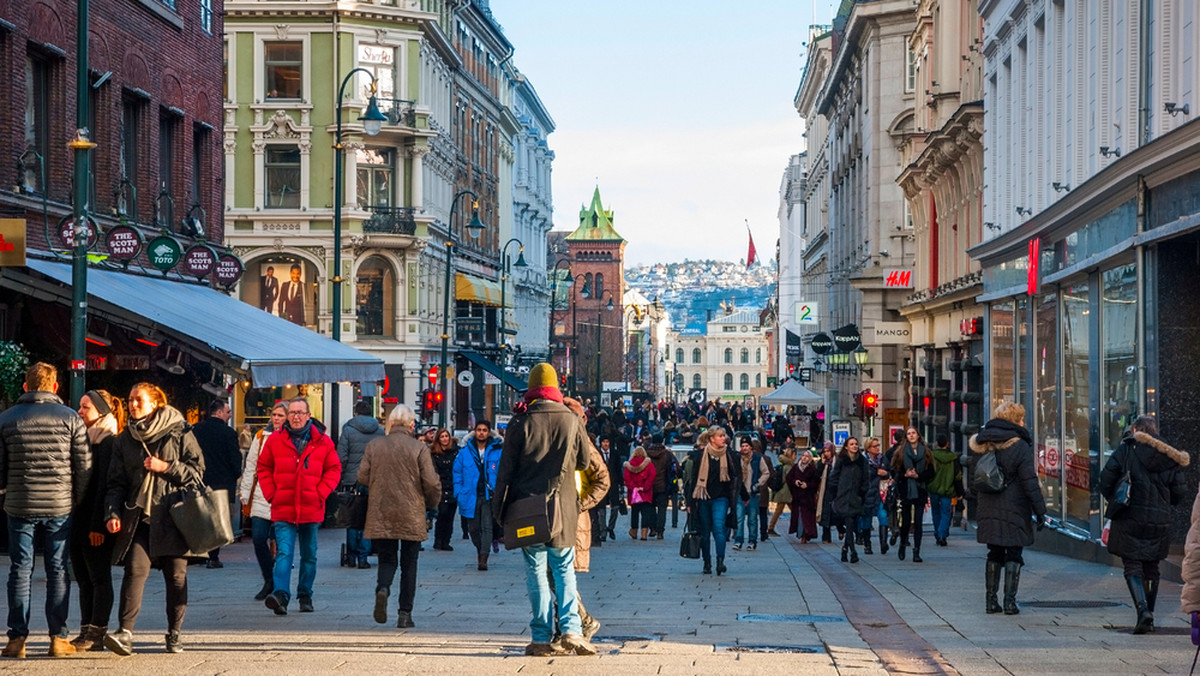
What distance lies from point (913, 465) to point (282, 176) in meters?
37.0

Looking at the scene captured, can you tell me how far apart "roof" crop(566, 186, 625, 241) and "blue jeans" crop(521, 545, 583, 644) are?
149 meters

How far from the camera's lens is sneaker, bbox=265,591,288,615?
12664 millimetres

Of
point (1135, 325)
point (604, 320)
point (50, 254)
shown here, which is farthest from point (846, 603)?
point (604, 320)

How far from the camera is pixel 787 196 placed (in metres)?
129

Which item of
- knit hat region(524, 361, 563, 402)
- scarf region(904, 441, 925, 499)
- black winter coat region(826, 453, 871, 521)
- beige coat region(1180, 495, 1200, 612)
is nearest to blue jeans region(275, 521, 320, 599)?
knit hat region(524, 361, 563, 402)

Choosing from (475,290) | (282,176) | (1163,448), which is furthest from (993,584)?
(475,290)

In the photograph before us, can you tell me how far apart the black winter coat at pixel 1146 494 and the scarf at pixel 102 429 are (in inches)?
271

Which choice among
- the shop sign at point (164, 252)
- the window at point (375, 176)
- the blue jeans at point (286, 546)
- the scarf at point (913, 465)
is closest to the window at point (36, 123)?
the shop sign at point (164, 252)

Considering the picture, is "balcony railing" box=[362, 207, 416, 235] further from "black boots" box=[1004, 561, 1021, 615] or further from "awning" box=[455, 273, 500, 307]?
"black boots" box=[1004, 561, 1021, 615]

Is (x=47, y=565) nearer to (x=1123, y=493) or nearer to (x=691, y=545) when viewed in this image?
(x=1123, y=493)

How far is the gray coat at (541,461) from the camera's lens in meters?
10.4

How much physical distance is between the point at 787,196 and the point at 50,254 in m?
110

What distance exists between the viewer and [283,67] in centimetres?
5616

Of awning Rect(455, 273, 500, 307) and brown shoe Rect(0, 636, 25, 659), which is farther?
awning Rect(455, 273, 500, 307)
